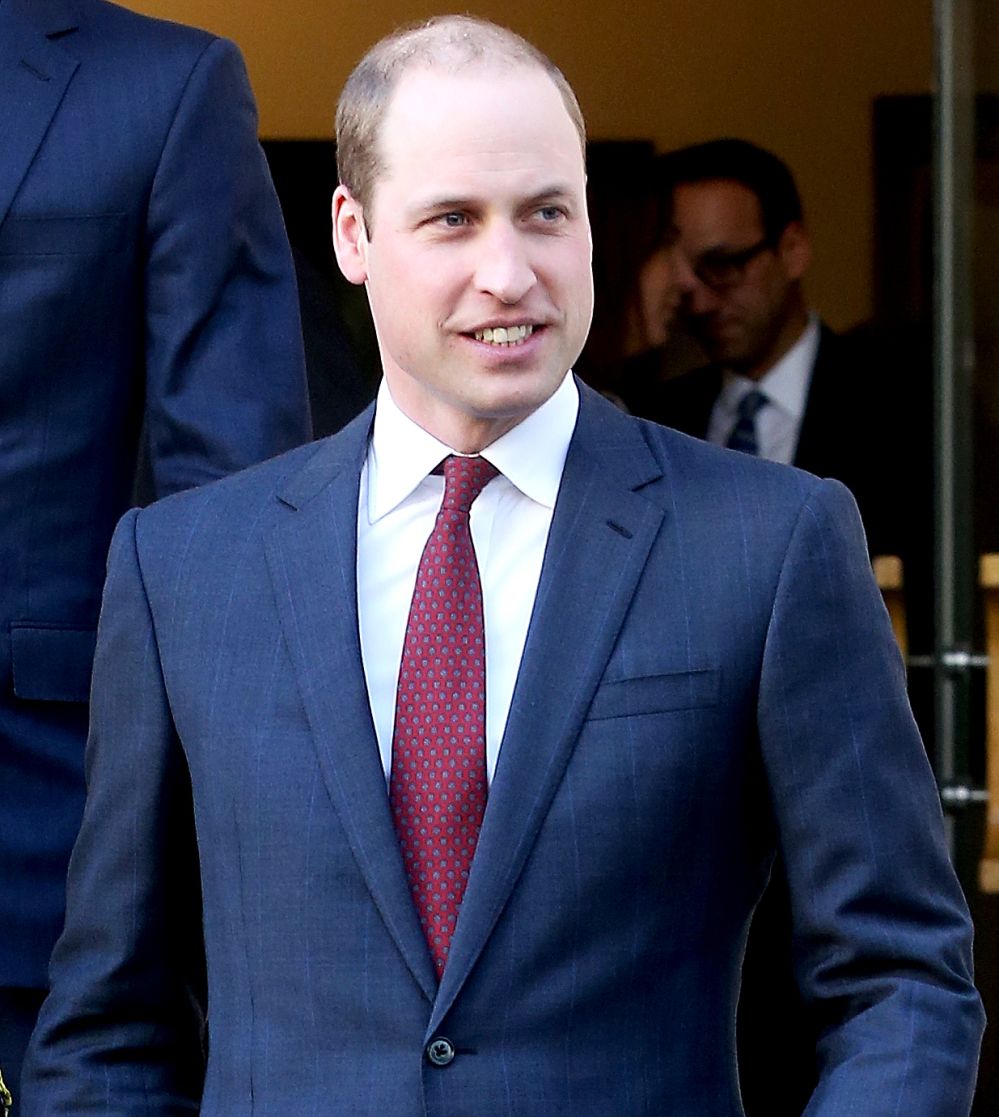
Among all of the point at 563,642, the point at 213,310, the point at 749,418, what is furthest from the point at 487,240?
the point at 749,418

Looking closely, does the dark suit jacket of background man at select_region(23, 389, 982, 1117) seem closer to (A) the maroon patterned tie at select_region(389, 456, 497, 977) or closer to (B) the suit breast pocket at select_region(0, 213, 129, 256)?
(A) the maroon patterned tie at select_region(389, 456, 497, 977)

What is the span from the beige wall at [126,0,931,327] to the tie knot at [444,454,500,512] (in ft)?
8.23

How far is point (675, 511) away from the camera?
2.39m

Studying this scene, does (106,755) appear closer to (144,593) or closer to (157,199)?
(144,593)

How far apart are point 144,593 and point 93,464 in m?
0.45

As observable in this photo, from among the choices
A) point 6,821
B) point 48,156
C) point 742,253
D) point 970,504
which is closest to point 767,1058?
point 970,504

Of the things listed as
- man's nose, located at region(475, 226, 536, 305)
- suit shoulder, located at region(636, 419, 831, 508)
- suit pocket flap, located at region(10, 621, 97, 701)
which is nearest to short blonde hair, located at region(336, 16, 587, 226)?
man's nose, located at region(475, 226, 536, 305)

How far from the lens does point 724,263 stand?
5.02 m

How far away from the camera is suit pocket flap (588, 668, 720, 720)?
229 centimetres

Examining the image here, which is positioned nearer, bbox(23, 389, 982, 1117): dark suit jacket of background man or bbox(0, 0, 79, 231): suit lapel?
bbox(23, 389, 982, 1117): dark suit jacket of background man

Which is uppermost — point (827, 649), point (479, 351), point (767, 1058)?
point (479, 351)

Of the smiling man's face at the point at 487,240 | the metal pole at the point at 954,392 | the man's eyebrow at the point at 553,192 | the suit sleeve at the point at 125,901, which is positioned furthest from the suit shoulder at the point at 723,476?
the metal pole at the point at 954,392

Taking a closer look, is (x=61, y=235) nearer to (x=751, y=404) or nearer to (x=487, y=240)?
(x=487, y=240)

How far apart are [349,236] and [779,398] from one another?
8.37 ft
